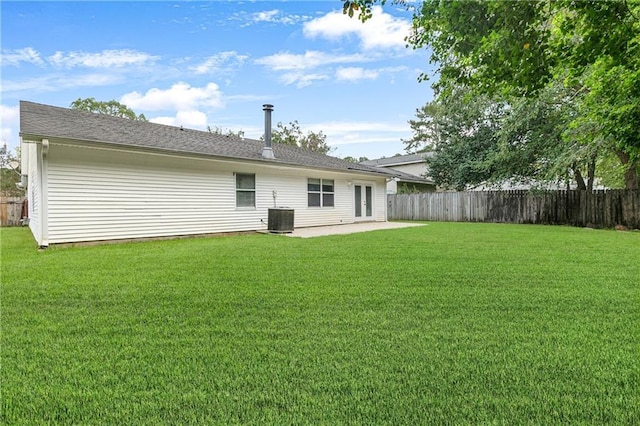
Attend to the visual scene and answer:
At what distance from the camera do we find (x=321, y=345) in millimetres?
2590

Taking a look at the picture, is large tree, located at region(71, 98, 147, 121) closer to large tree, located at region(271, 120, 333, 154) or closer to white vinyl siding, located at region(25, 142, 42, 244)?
large tree, located at region(271, 120, 333, 154)

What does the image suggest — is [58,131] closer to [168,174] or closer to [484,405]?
[168,174]

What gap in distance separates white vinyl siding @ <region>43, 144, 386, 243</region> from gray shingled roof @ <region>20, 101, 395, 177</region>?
0.97 feet

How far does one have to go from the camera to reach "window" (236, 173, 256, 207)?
11086 mm

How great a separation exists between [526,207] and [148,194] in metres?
14.9

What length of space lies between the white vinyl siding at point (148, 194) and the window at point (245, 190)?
0.46 feet

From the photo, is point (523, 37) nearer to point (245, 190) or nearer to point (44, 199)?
point (44, 199)

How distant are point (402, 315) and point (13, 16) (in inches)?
353

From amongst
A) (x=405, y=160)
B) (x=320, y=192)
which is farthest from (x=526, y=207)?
(x=405, y=160)

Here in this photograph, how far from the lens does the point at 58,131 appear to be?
7.49 m

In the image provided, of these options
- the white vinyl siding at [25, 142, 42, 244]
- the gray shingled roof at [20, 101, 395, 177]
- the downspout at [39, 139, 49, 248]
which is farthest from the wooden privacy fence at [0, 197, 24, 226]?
the downspout at [39, 139, 49, 248]

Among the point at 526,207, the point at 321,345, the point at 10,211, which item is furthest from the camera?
the point at 10,211

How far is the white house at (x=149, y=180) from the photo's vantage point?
7656mm

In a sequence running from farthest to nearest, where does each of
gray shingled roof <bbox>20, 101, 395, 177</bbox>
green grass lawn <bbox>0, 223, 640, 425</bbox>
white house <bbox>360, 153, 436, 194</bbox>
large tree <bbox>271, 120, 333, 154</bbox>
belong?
1. large tree <bbox>271, 120, 333, 154</bbox>
2. white house <bbox>360, 153, 436, 194</bbox>
3. gray shingled roof <bbox>20, 101, 395, 177</bbox>
4. green grass lawn <bbox>0, 223, 640, 425</bbox>
